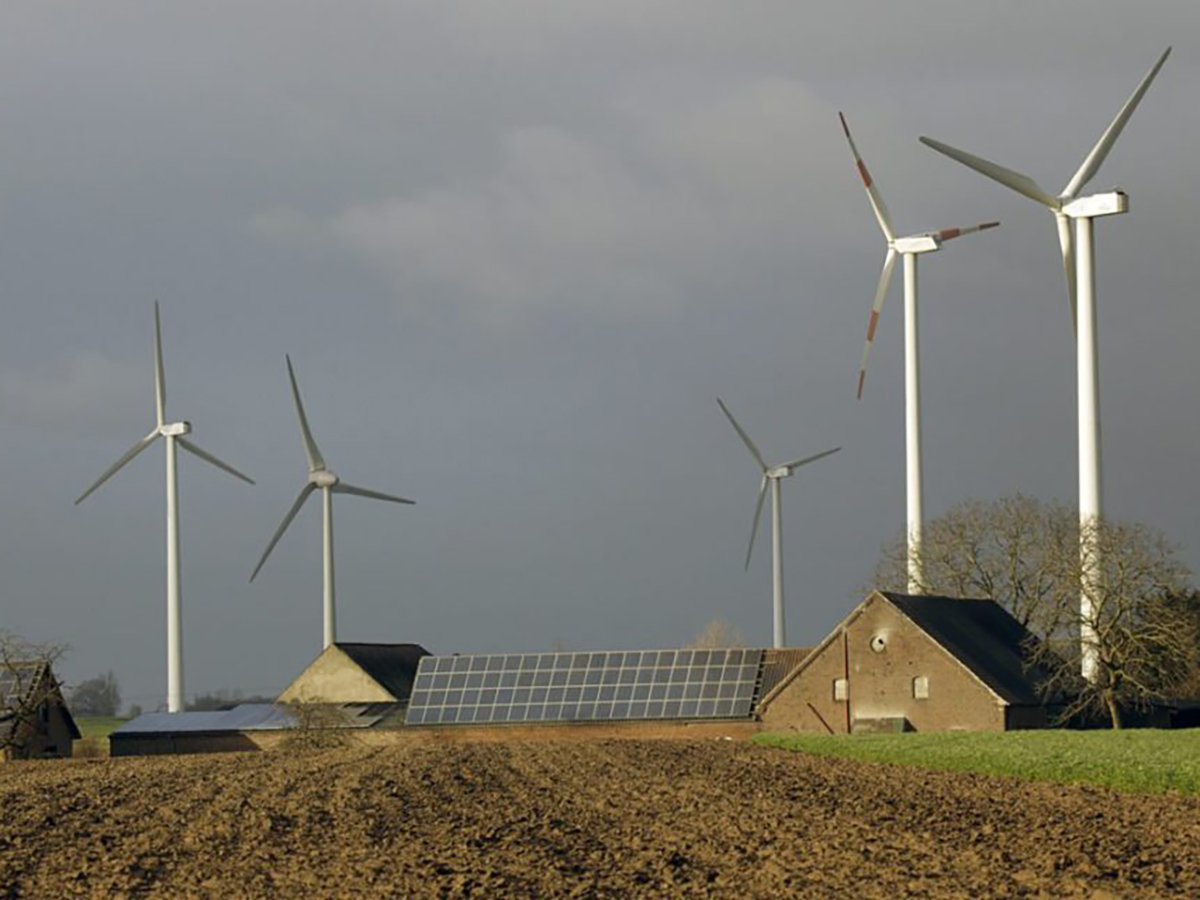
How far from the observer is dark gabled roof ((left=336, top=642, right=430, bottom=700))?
108688mm

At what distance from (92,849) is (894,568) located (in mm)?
78211

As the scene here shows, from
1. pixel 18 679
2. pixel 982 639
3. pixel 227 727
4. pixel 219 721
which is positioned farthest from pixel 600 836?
pixel 219 721

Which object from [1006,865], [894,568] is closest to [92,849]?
[1006,865]

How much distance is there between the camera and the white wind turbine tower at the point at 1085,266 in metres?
80.0

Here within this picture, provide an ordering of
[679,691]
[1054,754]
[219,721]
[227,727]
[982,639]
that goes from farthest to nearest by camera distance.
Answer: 1. [219,721]
2. [227,727]
3. [679,691]
4. [982,639]
5. [1054,754]

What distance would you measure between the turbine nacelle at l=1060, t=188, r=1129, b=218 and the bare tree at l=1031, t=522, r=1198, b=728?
45.7 feet

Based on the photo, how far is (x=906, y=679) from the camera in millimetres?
78562

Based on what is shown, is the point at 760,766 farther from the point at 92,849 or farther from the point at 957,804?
the point at 92,849

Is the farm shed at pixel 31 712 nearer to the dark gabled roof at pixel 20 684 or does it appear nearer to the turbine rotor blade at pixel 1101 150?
the dark gabled roof at pixel 20 684

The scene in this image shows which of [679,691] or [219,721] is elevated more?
[679,691]

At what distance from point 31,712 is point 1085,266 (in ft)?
179

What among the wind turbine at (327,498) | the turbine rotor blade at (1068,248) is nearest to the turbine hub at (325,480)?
the wind turbine at (327,498)

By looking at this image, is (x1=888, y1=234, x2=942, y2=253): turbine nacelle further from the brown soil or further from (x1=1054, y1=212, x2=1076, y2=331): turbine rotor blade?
the brown soil

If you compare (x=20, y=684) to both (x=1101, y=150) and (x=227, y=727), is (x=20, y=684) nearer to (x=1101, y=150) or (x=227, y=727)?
(x=227, y=727)
